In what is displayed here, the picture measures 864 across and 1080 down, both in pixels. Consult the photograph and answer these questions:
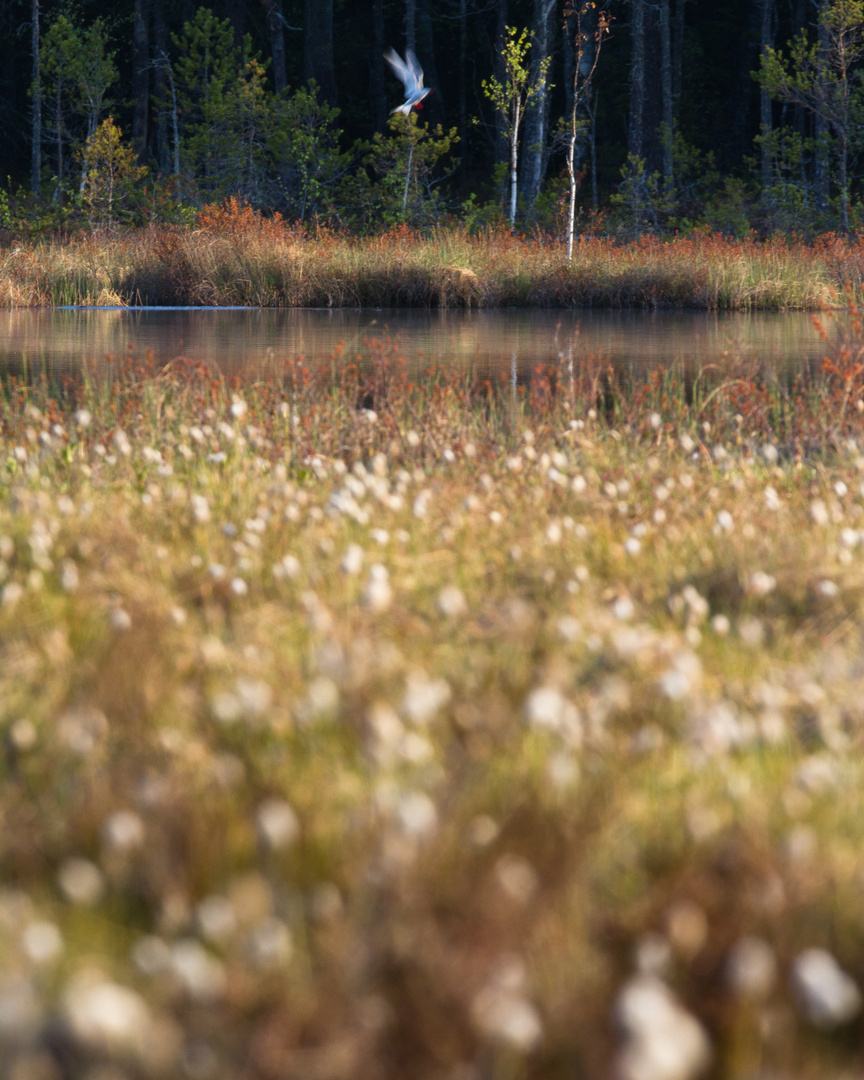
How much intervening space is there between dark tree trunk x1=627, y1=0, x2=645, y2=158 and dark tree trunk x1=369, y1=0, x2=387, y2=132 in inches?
520

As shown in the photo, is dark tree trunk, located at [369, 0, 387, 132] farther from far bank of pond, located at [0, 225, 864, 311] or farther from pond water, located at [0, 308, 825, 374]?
pond water, located at [0, 308, 825, 374]

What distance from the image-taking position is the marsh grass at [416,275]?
18875mm

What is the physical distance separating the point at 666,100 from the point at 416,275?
20086 millimetres

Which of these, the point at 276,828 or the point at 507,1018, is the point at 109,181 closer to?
the point at 276,828

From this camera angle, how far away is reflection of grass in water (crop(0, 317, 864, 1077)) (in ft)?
5.78

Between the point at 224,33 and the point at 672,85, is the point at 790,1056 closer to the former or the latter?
the point at 224,33

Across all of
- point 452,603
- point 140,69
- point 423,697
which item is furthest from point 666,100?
point 423,697

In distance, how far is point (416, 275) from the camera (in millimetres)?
19328

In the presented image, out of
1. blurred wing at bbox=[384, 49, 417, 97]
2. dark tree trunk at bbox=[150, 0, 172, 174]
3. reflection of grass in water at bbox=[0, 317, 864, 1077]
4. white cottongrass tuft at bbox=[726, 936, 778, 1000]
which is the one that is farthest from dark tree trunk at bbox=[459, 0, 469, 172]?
white cottongrass tuft at bbox=[726, 936, 778, 1000]

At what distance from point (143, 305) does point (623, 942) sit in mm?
18716

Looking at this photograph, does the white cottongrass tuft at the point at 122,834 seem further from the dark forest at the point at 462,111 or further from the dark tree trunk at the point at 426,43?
the dark tree trunk at the point at 426,43

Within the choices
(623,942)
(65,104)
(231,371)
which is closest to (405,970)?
(623,942)

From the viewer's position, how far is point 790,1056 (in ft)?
5.77

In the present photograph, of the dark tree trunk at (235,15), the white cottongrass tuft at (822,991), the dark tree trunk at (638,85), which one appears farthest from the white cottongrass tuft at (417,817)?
the dark tree trunk at (235,15)
